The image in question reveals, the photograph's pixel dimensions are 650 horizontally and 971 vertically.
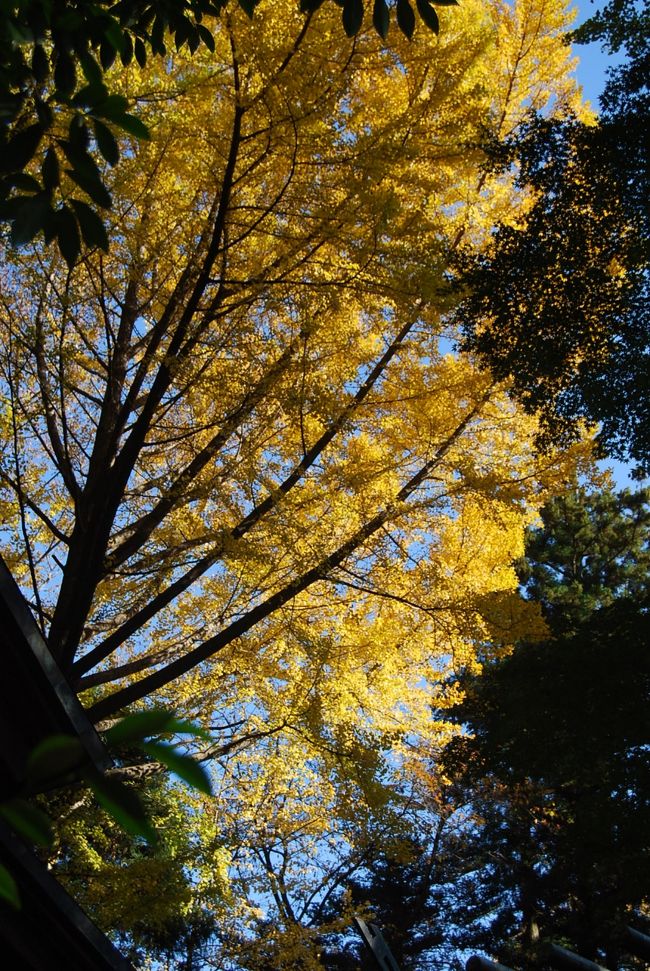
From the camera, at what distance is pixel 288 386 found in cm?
505

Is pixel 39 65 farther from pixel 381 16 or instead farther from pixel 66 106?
pixel 381 16

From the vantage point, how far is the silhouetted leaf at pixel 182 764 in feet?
1.84

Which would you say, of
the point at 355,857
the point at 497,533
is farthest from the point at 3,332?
the point at 355,857

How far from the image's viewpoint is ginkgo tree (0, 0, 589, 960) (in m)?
4.70

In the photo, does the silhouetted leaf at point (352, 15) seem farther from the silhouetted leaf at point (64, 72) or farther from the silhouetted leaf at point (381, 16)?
the silhouetted leaf at point (64, 72)

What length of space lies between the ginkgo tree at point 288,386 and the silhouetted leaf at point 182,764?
160 inches

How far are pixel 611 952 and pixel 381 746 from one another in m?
9.56

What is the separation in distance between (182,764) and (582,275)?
6.23 meters

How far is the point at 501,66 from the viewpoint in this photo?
705 centimetres

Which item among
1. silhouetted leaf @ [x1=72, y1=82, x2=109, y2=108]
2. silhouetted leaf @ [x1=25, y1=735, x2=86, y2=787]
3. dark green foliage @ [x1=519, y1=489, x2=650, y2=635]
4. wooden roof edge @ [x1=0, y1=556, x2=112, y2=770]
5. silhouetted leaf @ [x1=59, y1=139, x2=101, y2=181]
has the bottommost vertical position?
silhouetted leaf @ [x1=25, y1=735, x2=86, y2=787]

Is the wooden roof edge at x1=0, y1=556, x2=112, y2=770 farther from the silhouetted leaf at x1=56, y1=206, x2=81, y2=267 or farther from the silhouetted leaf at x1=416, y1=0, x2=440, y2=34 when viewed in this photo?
the silhouetted leaf at x1=416, y1=0, x2=440, y2=34

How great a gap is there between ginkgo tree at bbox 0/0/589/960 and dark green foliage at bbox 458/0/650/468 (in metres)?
0.43

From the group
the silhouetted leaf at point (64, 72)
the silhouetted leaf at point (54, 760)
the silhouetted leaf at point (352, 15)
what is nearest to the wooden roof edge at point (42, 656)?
the silhouetted leaf at point (64, 72)

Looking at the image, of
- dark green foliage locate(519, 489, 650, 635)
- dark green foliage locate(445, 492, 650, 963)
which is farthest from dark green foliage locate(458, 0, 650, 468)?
dark green foliage locate(519, 489, 650, 635)
